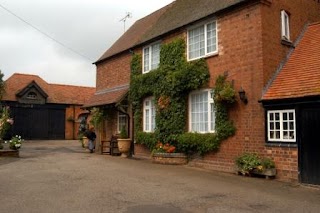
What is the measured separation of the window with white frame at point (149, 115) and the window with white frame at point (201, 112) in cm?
309

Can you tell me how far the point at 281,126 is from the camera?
11953 mm

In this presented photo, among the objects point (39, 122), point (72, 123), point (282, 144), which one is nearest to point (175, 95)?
point (282, 144)

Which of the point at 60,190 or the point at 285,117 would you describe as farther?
the point at 285,117

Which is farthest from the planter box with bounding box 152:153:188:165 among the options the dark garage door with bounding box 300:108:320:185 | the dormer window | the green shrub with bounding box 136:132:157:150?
the dormer window

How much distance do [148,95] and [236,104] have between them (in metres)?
6.38

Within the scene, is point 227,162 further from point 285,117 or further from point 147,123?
point 147,123

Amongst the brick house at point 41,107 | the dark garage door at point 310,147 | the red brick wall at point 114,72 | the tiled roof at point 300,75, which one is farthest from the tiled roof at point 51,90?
the dark garage door at point 310,147

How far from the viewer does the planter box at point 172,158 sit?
51.3ft

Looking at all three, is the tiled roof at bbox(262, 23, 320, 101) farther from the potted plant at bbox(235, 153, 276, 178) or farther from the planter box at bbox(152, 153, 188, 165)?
the planter box at bbox(152, 153, 188, 165)

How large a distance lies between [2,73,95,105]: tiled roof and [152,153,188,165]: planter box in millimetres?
24275

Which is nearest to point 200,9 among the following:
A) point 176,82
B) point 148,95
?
point 176,82

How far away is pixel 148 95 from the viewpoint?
61.8ft

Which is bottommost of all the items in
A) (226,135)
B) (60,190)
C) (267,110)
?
(60,190)

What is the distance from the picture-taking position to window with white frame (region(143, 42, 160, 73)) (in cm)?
1862
